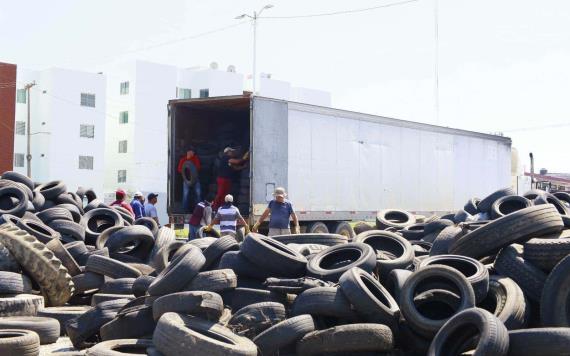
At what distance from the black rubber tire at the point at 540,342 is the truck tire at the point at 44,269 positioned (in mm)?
6591

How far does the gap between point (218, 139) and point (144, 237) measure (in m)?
8.72

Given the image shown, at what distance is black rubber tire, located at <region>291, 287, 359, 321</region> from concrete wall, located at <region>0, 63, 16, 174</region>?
47430mm

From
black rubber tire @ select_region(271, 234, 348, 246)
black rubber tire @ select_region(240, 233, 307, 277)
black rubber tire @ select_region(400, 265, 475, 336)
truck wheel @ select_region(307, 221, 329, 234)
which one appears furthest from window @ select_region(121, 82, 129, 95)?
black rubber tire @ select_region(400, 265, 475, 336)

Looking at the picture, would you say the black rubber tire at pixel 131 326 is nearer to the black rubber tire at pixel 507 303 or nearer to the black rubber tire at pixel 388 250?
the black rubber tire at pixel 388 250

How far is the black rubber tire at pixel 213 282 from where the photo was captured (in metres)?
8.15

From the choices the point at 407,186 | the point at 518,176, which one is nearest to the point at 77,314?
the point at 407,186

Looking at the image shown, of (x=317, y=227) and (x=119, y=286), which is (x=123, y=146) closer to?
(x=317, y=227)

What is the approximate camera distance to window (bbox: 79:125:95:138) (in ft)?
200

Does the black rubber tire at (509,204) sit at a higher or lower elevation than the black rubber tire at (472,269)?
higher

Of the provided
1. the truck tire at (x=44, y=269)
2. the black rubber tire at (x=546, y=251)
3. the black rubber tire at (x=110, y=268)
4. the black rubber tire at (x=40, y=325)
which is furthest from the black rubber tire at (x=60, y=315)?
the black rubber tire at (x=546, y=251)

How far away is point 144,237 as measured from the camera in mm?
12750

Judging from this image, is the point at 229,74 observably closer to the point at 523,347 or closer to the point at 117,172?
the point at 117,172

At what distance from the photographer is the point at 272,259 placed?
8.91 meters

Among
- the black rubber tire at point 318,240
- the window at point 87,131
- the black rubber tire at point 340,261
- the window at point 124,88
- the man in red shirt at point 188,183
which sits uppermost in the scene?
the window at point 124,88
